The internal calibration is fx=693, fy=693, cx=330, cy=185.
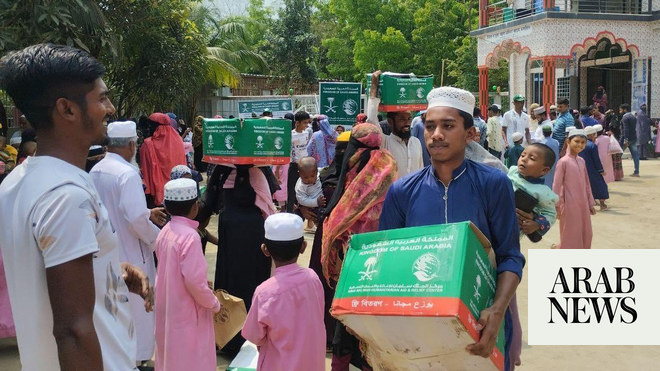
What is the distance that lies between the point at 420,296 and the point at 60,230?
1.16 meters

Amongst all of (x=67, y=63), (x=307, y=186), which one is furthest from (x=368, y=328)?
(x=307, y=186)

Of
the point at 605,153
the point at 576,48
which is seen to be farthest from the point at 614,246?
the point at 576,48

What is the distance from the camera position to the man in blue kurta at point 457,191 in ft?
9.30

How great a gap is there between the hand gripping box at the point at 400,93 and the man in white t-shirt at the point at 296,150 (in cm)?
579

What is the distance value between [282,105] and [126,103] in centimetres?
458

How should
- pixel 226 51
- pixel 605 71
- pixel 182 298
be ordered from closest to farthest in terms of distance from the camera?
pixel 182 298 < pixel 226 51 < pixel 605 71

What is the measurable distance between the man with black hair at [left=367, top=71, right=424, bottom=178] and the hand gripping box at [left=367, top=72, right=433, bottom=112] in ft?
0.20

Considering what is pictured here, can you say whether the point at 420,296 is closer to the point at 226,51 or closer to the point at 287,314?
the point at 287,314

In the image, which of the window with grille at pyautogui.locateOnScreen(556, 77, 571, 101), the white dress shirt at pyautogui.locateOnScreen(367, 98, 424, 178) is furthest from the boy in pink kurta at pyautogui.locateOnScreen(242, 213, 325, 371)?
the window with grille at pyautogui.locateOnScreen(556, 77, 571, 101)

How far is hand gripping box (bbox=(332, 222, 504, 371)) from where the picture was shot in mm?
2305

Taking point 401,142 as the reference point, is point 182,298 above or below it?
below

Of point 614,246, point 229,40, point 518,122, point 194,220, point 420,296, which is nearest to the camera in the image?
point 420,296

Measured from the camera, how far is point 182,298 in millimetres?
4152

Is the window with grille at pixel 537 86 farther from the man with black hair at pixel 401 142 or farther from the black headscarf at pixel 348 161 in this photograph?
the black headscarf at pixel 348 161
